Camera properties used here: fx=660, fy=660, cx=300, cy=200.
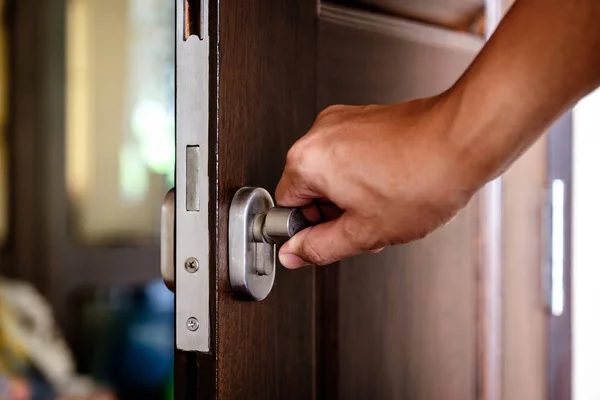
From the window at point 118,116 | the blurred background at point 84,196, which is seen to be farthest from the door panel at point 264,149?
the window at point 118,116

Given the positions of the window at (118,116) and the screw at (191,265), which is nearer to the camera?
the screw at (191,265)

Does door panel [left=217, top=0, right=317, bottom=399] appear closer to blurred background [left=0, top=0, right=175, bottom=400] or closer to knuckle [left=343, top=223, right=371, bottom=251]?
knuckle [left=343, top=223, right=371, bottom=251]

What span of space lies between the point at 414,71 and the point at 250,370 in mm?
478

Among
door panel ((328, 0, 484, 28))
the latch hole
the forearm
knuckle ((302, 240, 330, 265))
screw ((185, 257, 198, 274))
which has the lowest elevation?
screw ((185, 257, 198, 274))

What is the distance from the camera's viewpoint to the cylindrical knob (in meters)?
0.54

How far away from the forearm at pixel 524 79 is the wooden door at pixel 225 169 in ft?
0.61

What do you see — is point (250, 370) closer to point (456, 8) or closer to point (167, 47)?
point (456, 8)

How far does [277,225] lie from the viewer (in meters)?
0.54

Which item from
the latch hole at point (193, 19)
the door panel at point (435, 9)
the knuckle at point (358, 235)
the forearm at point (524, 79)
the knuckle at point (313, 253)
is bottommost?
the knuckle at point (313, 253)

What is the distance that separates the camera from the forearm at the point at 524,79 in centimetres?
45

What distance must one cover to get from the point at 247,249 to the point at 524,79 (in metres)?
0.25

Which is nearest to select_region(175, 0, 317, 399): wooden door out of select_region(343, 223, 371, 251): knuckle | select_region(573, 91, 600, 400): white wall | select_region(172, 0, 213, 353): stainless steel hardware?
select_region(172, 0, 213, 353): stainless steel hardware

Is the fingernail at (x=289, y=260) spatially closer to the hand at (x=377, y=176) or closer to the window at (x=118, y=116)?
the hand at (x=377, y=176)

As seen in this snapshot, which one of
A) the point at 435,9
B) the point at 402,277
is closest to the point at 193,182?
the point at 402,277
